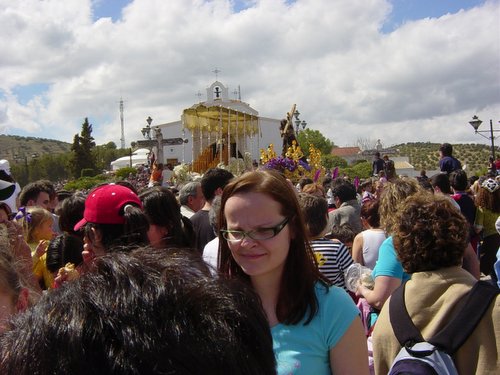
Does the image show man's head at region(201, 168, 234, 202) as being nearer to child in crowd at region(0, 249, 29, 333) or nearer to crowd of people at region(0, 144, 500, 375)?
crowd of people at region(0, 144, 500, 375)

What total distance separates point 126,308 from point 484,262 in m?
6.12

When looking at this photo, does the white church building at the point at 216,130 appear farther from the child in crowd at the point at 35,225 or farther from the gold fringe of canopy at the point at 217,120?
the child in crowd at the point at 35,225

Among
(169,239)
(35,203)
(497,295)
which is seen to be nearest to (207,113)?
(35,203)

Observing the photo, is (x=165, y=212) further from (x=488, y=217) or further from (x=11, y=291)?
(x=488, y=217)

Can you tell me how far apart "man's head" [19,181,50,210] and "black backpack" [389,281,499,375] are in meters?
5.24

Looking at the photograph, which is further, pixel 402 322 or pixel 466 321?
pixel 402 322

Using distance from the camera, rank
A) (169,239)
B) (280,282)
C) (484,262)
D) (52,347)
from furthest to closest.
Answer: (484,262) < (169,239) < (280,282) < (52,347)

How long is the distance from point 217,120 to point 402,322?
22.9 m

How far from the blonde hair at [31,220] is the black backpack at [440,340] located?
3.45 metres

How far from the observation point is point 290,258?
89.1 inches

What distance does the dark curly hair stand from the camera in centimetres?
262

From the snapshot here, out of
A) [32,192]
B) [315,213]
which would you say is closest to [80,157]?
[32,192]

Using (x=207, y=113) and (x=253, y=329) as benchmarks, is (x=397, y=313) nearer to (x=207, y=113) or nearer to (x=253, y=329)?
(x=253, y=329)

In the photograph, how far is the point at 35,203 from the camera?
6441 millimetres
